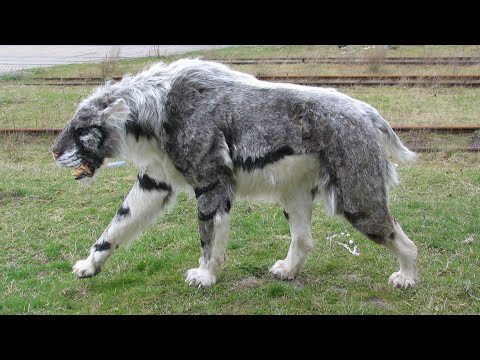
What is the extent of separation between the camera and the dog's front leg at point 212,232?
550 centimetres

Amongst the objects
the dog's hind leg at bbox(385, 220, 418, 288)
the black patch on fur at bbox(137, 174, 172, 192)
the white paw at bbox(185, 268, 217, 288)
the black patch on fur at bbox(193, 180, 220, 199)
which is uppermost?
the black patch on fur at bbox(193, 180, 220, 199)

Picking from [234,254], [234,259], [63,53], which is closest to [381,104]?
[234,254]

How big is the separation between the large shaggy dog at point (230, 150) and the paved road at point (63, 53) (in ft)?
44.0

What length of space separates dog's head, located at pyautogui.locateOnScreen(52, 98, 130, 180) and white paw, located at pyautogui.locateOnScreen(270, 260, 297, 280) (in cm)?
183

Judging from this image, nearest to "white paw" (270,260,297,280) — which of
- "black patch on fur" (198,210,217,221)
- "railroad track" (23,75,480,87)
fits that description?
"black patch on fur" (198,210,217,221)

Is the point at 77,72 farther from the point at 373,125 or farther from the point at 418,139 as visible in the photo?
the point at 373,125

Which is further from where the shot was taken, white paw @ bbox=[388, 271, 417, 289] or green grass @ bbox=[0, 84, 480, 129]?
green grass @ bbox=[0, 84, 480, 129]

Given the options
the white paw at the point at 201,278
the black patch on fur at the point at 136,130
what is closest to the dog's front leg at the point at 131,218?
the black patch on fur at the point at 136,130

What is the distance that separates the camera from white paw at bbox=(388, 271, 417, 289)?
5547 millimetres

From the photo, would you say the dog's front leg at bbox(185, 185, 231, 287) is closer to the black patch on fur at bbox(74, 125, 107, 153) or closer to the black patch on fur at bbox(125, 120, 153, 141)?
the black patch on fur at bbox(125, 120, 153, 141)

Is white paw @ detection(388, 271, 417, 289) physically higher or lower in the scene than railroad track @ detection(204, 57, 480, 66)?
higher

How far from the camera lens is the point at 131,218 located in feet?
19.1

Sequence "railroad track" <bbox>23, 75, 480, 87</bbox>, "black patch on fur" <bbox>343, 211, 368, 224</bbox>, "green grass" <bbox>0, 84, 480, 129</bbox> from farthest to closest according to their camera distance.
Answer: "railroad track" <bbox>23, 75, 480, 87</bbox> → "green grass" <bbox>0, 84, 480, 129</bbox> → "black patch on fur" <bbox>343, 211, 368, 224</bbox>

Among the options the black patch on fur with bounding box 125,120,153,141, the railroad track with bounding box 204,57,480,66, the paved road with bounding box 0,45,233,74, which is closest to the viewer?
the black patch on fur with bounding box 125,120,153,141
